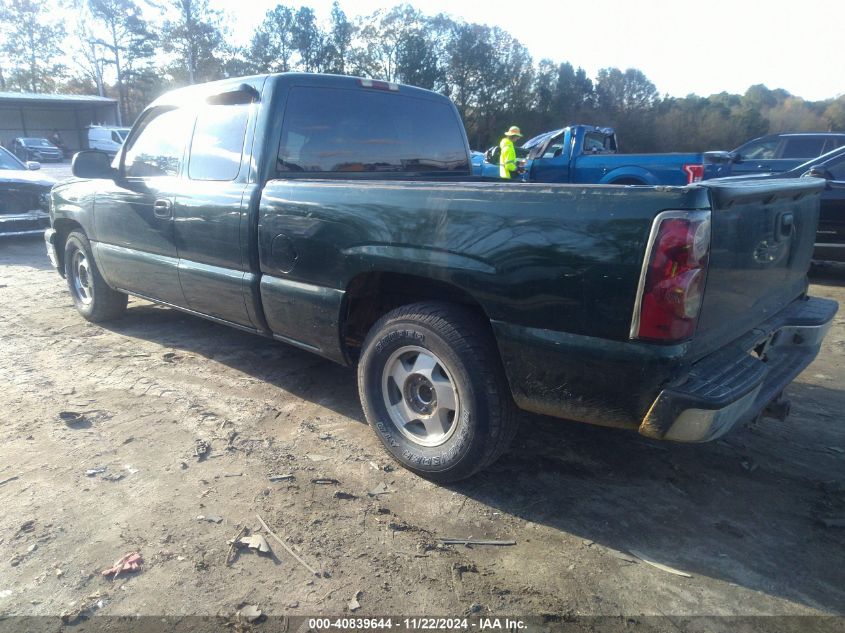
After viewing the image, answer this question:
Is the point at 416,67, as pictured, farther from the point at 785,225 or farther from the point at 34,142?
the point at 785,225

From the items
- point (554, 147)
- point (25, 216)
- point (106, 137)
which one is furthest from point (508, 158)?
point (106, 137)

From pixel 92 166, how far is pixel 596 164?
958cm

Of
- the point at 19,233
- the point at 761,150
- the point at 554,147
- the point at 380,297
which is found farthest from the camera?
the point at 554,147

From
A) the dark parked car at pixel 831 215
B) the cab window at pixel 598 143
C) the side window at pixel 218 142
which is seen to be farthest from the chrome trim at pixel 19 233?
the dark parked car at pixel 831 215

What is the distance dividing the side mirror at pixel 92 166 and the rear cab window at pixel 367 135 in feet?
6.17

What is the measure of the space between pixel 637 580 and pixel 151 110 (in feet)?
14.7

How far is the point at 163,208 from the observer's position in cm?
417

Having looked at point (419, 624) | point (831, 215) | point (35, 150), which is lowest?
point (419, 624)

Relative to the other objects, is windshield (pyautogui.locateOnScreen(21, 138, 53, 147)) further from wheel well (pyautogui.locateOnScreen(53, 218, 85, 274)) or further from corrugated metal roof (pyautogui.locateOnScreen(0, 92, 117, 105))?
wheel well (pyautogui.locateOnScreen(53, 218, 85, 274))

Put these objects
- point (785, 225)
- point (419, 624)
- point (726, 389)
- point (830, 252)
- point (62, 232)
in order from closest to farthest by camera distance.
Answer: point (419, 624) < point (726, 389) < point (785, 225) < point (62, 232) < point (830, 252)

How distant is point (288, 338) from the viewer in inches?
144

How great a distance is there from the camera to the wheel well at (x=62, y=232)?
554cm

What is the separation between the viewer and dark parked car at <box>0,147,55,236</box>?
9.38 meters

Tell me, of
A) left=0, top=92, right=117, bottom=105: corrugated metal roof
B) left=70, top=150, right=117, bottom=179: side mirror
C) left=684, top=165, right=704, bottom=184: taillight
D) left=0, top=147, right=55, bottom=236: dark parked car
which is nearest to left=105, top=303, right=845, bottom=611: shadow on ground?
left=70, top=150, right=117, bottom=179: side mirror
